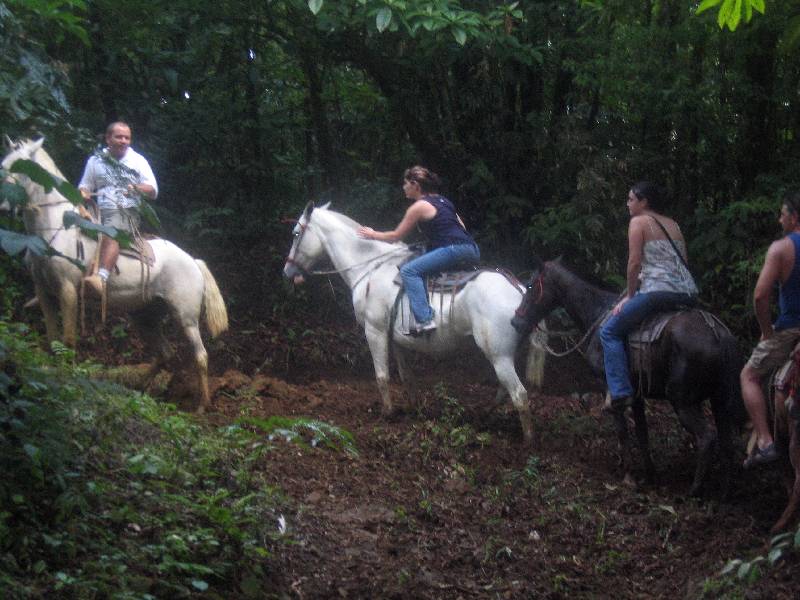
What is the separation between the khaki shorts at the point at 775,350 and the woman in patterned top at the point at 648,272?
119 centimetres

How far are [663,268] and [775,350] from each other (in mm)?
1392

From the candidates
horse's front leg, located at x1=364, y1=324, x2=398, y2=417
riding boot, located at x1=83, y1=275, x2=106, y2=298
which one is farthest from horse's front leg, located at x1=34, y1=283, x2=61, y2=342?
horse's front leg, located at x1=364, y1=324, x2=398, y2=417

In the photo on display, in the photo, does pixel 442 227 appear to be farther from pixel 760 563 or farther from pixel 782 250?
pixel 760 563

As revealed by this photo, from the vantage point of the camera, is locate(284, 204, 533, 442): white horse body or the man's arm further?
locate(284, 204, 533, 442): white horse body

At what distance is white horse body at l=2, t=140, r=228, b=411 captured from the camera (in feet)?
30.0

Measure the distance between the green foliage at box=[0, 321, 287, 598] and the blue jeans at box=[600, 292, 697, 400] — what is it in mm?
2922

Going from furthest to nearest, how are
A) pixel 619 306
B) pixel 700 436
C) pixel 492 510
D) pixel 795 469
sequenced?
1. pixel 619 306
2. pixel 700 436
3. pixel 492 510
4. pixel 795 469

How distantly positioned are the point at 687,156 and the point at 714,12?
222 centimetres

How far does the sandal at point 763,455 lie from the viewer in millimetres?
6906

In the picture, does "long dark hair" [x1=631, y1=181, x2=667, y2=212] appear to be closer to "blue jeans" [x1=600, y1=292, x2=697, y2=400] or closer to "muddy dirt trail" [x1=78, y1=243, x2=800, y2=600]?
"blue jeans" [x1=600, y1=292, x2=697, y2=400]

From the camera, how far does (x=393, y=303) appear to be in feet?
33.6

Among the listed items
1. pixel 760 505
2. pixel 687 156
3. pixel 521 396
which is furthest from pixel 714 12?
pixel 760 505

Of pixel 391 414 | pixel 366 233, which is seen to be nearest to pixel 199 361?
pixel 391 414

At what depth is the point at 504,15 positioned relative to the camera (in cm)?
1172
